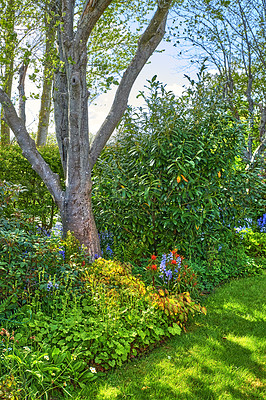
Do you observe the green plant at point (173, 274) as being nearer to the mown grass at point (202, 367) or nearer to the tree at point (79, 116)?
the mown grass at point (202, 367)

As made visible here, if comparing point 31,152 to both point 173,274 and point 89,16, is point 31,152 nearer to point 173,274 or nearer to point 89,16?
point 89,16

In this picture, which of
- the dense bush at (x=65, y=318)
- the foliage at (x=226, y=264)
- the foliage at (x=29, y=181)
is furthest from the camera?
the foliage at (x=29, y=181)

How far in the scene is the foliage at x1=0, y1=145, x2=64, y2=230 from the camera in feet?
19.4

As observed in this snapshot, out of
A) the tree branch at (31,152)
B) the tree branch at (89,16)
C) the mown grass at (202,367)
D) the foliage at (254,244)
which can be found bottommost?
the mown grass at (202,367)

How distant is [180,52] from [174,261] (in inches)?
298

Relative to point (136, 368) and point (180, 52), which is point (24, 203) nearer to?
point (136, 368)

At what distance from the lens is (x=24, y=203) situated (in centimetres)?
615

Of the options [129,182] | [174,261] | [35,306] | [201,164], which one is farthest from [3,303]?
[201,164]

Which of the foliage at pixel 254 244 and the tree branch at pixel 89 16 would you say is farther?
the foliage at pixel 254 244

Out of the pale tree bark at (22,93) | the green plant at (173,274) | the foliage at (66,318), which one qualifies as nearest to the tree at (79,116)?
the pale tree bark at (22,93)

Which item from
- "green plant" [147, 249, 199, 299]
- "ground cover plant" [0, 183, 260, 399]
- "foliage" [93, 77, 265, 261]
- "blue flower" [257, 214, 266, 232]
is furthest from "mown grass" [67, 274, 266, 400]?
"blue flower" [257, 214, 266, 232]

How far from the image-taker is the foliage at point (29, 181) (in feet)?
19.4

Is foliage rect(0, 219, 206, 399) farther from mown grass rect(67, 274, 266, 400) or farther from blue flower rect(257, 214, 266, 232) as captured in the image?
blue flower rect(257, 214, 266, 232)

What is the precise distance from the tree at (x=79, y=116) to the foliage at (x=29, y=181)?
113 cm
